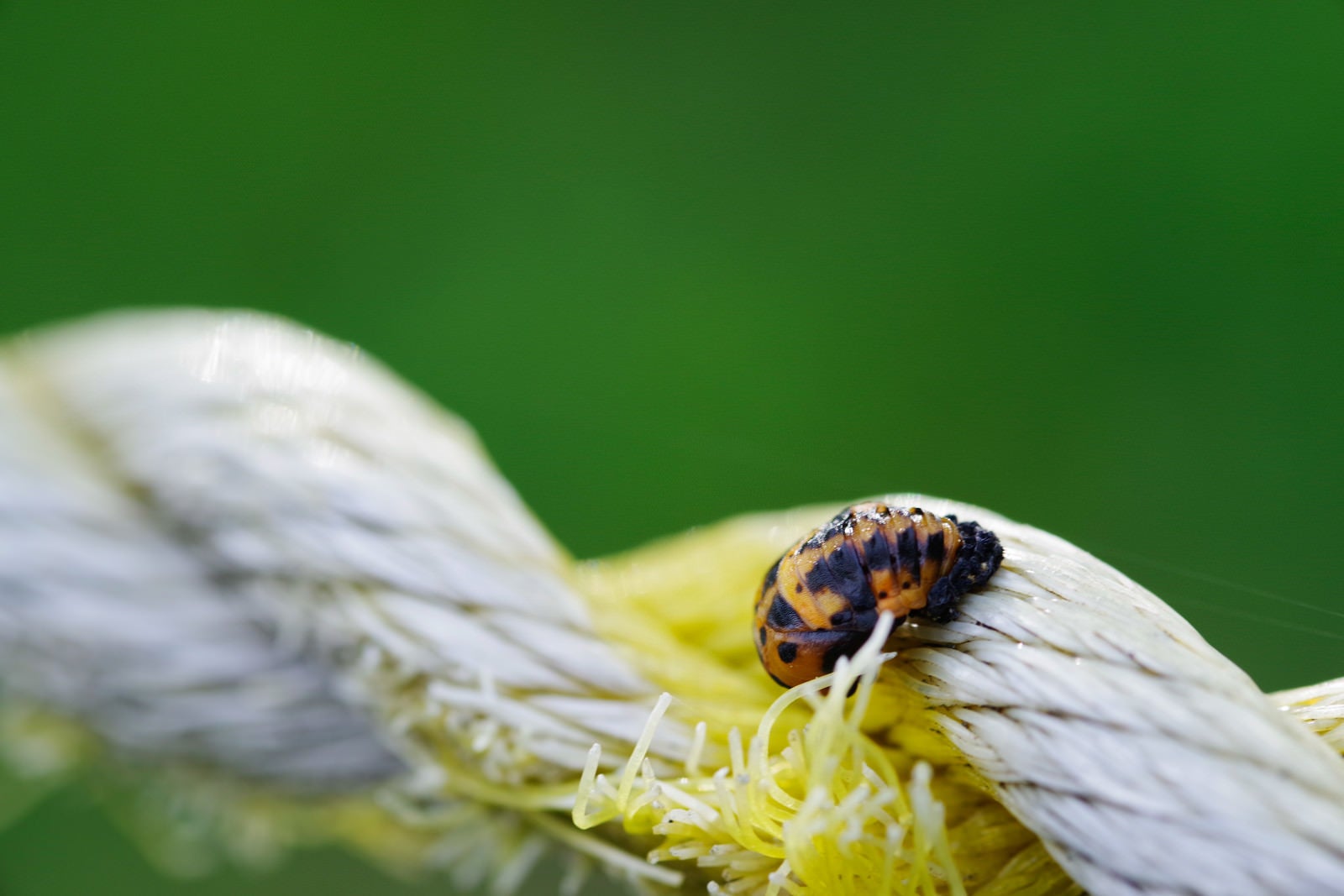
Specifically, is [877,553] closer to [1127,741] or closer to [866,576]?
[866,576]

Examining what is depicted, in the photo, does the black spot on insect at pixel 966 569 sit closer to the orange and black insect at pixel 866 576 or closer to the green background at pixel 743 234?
the orange and black insect at pixel 866 576

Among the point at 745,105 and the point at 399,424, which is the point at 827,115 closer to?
the point at 745,105

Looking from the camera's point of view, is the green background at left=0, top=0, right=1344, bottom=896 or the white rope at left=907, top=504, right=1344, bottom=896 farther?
the green background at left=0, top=0, right=1344, bottom=896

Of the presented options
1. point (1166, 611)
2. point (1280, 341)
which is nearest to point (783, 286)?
point (1280, 341)

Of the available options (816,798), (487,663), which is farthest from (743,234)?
(816,798)

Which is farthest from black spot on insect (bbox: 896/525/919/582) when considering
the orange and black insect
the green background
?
the green background

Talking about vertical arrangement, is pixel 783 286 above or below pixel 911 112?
below

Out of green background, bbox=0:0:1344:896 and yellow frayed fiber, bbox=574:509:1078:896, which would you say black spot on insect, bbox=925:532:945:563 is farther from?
green background, bbox=0:0:1344:896
